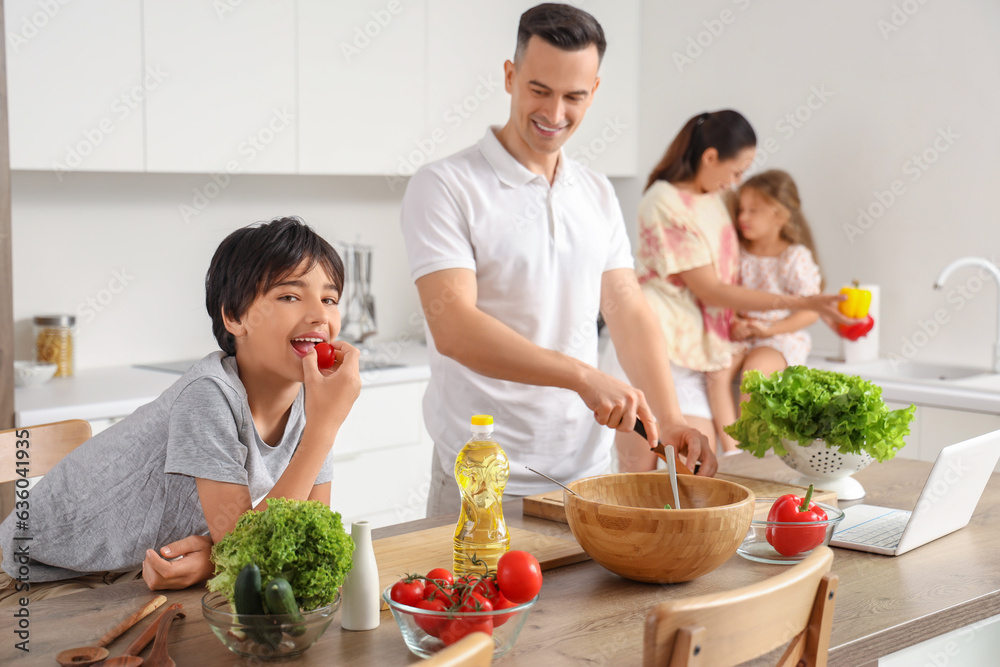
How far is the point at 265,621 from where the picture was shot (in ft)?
3.14

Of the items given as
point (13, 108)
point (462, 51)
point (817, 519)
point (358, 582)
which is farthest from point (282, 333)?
point (462, 51)

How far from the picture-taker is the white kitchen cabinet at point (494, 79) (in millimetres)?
3365

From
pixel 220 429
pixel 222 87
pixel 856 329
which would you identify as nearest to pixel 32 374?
pixel 222 87

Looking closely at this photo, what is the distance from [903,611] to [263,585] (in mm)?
740

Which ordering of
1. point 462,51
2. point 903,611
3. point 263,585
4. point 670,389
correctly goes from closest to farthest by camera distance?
point 263,585, point 903,611, point 670,389, point 462,51

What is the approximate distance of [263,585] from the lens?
97 cm

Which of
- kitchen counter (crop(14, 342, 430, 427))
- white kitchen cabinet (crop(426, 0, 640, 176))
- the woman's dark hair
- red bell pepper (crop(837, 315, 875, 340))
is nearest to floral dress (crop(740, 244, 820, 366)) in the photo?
red bell pepper (crop(837, 315, 875, 340))

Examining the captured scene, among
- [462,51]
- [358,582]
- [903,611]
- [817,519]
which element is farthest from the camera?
[462,51]

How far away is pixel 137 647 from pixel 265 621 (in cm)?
16

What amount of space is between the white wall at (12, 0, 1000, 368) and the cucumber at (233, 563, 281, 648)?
227 centimetres

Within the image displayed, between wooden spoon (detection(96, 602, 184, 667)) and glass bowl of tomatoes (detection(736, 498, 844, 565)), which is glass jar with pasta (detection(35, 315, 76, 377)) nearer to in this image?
wooden spoon (detection(96, 602, 184, 667))

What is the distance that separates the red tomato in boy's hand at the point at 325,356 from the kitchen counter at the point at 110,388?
1.33 meters

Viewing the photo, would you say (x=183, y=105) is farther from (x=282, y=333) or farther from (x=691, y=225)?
(x=282, y=333)

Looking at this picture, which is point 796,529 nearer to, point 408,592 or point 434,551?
point 434,551
